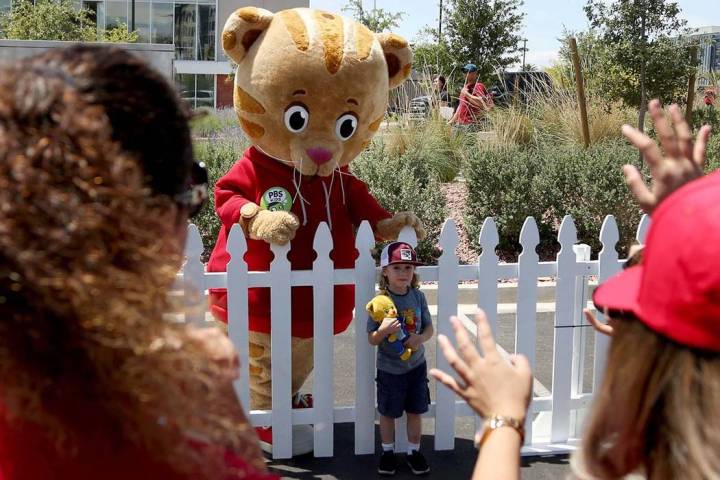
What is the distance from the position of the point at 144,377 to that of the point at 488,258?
10.2ft

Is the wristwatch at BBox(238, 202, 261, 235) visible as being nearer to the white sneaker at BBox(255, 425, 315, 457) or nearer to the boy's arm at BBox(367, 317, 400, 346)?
the boy's arm at BBox(367, 317, 400, 346)

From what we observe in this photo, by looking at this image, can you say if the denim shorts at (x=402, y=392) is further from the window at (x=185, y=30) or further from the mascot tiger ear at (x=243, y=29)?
the window at (x=185, y=30)

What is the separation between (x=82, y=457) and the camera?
1074mm

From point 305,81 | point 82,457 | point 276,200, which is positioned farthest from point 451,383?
point 305,81

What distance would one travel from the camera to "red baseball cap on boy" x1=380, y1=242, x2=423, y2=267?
3.72 m

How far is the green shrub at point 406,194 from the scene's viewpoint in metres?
7.78

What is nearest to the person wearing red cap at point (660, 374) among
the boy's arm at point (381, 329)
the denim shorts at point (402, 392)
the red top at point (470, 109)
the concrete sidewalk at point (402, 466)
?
the boy's arm at point (381, 329)

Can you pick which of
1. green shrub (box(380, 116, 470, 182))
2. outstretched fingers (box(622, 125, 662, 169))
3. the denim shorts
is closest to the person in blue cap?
green shrub (box(380, 116, 470, 182))

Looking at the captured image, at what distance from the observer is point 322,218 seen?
411 cm

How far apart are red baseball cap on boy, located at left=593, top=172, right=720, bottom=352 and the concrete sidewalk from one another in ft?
9.51

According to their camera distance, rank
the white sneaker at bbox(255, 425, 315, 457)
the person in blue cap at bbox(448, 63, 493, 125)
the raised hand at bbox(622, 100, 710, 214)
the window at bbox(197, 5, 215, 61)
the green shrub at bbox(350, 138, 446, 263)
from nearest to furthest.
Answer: the raised hand at bbox(622, 100, 710, 214) < the white sneaker at bbox(255, 425, 315, 457) < the green shrub at bbox(350, 138, 446, 263) < the person in blue cap at bbox(448, 63, 493, 125) < the window at bbox(197, 5, 215, 61)

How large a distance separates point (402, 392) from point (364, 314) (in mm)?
416

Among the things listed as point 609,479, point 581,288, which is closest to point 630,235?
point 581,288

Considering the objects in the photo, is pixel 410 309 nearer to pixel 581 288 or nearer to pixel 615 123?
pixel 581 288
